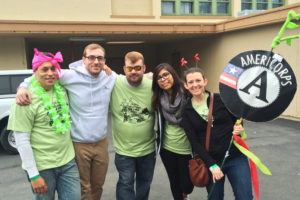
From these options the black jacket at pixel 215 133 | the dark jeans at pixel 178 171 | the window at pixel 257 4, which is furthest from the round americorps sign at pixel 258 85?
the window at pixel 257 4

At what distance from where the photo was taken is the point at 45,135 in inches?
85.8

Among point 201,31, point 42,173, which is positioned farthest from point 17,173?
point 201,31

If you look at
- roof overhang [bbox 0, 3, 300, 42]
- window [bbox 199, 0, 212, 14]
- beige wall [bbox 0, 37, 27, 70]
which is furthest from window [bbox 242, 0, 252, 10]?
beige wall [bbox 0, 37, 27, 70]

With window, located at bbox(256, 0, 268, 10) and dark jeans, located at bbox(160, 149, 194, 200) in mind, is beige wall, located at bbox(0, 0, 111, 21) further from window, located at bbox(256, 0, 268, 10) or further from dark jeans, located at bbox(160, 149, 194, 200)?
dark jeans, located at bbox(160, 149, 194, 200)

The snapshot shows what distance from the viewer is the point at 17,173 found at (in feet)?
14.9

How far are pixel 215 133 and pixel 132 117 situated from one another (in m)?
0.86

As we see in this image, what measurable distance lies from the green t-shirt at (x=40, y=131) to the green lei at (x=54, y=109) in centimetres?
3

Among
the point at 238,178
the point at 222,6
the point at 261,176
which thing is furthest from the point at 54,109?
the point at 222,6

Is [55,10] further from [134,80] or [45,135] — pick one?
[45,135]

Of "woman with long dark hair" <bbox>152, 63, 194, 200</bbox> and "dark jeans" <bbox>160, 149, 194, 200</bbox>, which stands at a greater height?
"woman with long dark hair" <bbox>152, 63, 194, 200</bbox>

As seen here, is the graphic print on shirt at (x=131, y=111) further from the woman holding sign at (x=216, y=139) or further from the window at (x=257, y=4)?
the window at (x=257, y=4)

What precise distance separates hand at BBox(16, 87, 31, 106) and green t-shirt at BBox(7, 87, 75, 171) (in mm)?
35

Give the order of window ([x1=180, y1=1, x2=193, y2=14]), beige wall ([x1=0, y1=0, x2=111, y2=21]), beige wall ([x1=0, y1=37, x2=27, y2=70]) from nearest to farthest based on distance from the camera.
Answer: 1. beige wall ([x1=0, y1=37, x2=27, y2=70])
2. beige wall ([x1=0, y1=0, x2=111, y2=21])
3. window ([x1=180, y1=1, x2=193, y2=14])

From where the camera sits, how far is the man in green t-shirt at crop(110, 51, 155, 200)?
2.70 meters
